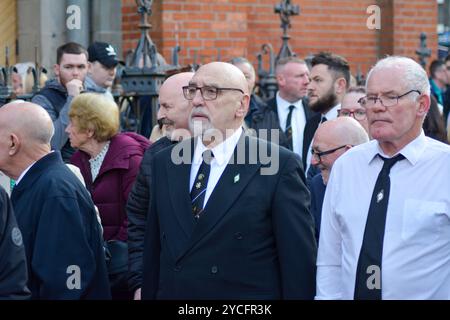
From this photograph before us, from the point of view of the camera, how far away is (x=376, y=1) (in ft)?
46.9

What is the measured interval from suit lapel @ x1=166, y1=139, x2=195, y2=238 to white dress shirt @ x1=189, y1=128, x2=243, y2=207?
38 mm

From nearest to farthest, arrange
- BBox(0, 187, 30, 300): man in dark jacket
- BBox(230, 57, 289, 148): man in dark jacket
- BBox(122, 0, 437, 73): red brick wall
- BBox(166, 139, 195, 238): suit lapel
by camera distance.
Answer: BBox(0, 187, 30, 300): man in dark jacket
BBox(166, 139, 195, 238): suit lapel
BBox(230, 57, 289, 148): man in dark jacket
BBox(122, 0, 437, 73): red brick wall

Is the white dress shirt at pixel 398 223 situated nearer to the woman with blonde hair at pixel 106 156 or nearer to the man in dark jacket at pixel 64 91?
the woman with blonde hair at pixel 106 156

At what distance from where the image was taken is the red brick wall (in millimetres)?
12250

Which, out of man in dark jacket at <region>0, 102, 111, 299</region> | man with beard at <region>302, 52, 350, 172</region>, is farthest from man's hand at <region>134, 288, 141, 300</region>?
man with beard at <region>302, 52, 350, 172</region>

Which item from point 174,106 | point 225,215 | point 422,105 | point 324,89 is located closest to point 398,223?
point 422,105

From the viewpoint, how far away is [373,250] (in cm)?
503

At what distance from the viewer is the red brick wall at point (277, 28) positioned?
12.2 m

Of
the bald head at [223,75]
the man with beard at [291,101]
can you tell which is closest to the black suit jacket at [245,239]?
the bald head at [223,75]

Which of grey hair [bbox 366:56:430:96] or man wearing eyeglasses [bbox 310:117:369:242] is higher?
grey hair [bbox 366:56:430:96]

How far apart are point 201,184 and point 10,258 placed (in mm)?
1016

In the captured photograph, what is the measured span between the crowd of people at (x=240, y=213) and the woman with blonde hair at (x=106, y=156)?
713mm

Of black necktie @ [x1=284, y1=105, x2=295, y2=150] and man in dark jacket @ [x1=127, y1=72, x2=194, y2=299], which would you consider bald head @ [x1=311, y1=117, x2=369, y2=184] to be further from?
black necktie @ [x1=284, y1=105, x2=295, y2=150]
